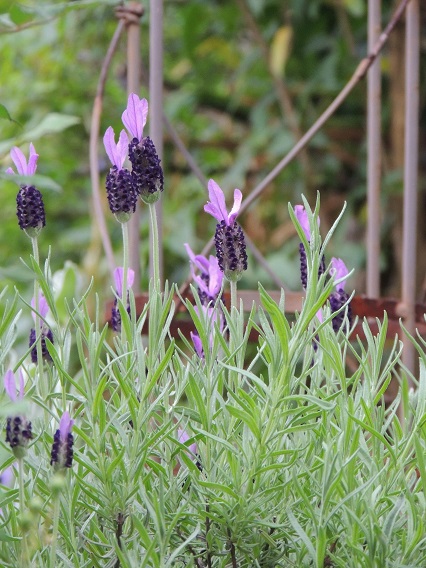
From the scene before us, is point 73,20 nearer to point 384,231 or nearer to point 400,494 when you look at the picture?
point 384,231

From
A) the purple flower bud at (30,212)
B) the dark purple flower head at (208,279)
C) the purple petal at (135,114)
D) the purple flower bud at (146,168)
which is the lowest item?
the dark purple flower head at (208,279)

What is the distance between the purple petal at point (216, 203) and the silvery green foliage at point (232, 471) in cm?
6

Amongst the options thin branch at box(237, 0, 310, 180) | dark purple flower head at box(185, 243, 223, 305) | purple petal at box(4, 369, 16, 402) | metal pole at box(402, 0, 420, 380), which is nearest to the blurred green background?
thin branch at box(237, 0, 310, 180)

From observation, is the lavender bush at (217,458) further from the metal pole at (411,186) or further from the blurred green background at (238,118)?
the blurred green background at (238,118)

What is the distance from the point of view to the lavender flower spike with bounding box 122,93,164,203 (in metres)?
0.56

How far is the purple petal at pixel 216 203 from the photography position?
0.57 metres

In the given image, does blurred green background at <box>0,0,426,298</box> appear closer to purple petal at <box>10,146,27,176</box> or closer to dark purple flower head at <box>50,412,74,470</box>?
purple petal at <box>10,146,27,176</box>

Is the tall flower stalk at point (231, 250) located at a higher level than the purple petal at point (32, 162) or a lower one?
lower

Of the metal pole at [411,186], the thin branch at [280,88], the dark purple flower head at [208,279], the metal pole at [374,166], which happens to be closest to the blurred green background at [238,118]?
the thin branch at [280,88]

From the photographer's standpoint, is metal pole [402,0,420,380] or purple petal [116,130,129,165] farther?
metal pole [402,0,420,380]

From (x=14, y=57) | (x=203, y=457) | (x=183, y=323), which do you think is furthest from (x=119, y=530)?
(x=14, y=57)

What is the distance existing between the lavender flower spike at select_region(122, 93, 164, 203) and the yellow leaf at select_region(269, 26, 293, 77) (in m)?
1.64

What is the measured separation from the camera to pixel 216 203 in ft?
1.89

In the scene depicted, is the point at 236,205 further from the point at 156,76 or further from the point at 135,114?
the point at 156,76
